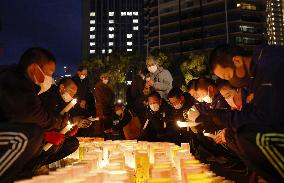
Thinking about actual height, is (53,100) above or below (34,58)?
below

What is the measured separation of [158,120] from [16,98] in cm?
413

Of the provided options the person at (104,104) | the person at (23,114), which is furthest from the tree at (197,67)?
the person at (23,114)

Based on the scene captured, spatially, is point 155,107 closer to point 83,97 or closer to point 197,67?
point 83,97

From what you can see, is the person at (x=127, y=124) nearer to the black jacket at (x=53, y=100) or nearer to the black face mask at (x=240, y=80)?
the black jacket at (x=53, y=100)

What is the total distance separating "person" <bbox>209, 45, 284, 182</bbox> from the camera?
7.04 feet

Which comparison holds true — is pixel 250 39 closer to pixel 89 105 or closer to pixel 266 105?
pixel 89 105

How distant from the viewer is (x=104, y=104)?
363 inches

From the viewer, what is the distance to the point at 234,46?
10.4 ft

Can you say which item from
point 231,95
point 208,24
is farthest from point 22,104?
point 208,24

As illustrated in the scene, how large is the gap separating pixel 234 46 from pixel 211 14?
60533mm

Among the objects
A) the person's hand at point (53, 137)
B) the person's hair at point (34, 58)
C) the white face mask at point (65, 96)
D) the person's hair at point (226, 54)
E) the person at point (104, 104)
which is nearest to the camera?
the person's hair at point (226, 54)

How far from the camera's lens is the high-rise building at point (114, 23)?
379 feet

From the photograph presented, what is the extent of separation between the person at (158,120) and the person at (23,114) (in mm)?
2965

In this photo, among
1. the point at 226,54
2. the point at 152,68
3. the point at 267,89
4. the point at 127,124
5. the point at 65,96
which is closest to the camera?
the point at 267,89
